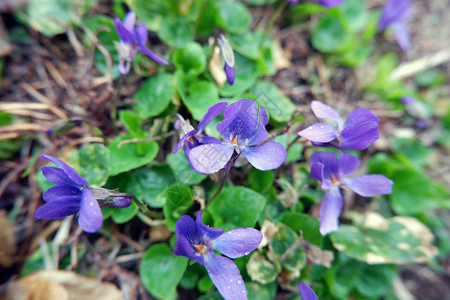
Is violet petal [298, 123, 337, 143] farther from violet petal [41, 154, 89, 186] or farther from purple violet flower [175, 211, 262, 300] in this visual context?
violet petal [41, 154, 89, 186]

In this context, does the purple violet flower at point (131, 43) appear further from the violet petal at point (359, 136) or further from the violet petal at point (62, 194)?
the violet petal at point (359, 136)

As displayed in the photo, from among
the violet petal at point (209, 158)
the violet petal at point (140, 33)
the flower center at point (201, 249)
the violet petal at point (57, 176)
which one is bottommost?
the flower center at point (201, 249)

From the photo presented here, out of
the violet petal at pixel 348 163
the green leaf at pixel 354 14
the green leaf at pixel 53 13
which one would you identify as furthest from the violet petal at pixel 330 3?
the green leaf at pixel 53 13

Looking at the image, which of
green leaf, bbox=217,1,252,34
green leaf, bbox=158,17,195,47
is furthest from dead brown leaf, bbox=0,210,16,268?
green leaf, bbox=217,1,252,34

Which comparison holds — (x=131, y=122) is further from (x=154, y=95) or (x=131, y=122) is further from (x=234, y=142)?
(x=234, y=142)

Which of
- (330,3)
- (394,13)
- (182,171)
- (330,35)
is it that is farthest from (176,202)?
(394,13)

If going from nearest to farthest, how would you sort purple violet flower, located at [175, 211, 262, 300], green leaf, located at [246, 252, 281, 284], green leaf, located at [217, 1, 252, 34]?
1. purple violet flower, located at [175, 211, 262, 300]
2. green leaf, located at [246, 252, 281, 284]
3. green leaf, located at [217, 1, 252, 34]
